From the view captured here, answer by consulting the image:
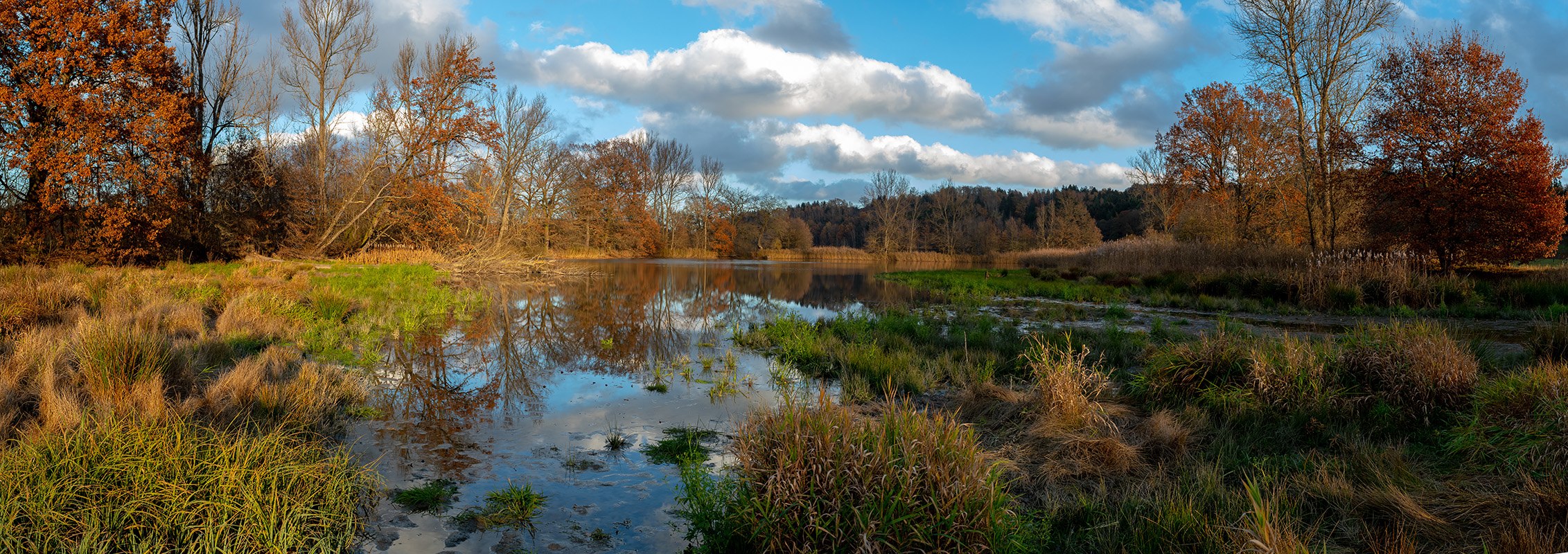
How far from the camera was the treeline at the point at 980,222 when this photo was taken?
61.0 m

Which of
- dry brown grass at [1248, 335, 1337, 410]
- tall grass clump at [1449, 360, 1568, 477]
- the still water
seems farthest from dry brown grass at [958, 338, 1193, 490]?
the still water

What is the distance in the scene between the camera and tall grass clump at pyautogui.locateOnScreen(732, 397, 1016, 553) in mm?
2832

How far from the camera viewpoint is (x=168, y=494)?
3182 mm

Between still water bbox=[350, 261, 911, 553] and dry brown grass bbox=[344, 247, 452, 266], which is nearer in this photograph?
still water bbox=[350, 261, 911, 553]

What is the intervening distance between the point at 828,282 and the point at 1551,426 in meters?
24.0

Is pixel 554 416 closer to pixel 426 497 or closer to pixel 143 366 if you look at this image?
pixel 426 497

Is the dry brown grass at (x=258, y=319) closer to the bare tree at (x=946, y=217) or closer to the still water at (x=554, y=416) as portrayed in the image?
the still water at (x=554, y=416)

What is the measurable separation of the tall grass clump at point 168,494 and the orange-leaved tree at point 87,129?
17.1 metres

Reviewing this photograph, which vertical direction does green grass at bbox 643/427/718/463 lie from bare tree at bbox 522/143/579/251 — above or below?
below

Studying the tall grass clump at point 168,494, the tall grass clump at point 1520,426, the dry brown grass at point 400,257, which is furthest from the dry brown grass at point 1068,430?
the dry brown grass at point 400,257

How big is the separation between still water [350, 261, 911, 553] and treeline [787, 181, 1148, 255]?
128 ft

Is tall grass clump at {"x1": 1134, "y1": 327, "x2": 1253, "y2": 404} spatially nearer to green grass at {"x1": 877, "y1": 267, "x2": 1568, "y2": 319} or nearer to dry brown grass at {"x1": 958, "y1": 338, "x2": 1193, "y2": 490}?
dry brown grass at {"x1": 958, "y1": 338, "x2": 1193, "y2": 490}

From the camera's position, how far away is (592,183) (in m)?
54.0

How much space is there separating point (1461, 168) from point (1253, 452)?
2010cm
